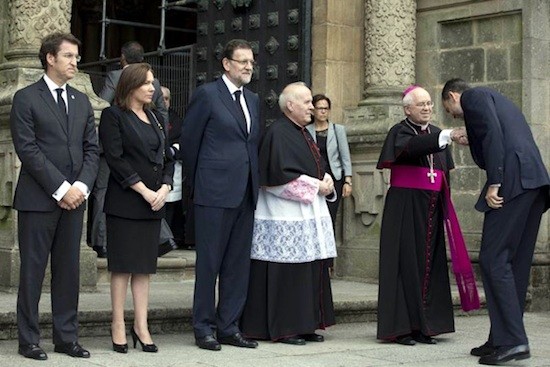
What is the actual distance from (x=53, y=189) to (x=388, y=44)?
18.3ft

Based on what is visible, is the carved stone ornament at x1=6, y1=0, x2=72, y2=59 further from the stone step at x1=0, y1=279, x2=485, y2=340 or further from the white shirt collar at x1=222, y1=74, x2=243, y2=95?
the white shirt collar at x1=222, y1=74, x2=243, y2=95

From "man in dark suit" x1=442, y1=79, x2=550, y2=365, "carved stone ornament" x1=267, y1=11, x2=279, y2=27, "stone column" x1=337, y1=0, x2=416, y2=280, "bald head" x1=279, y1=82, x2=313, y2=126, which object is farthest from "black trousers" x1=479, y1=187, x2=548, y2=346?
"carved stone ornament" x1=267, y1=11, x2=279, y2=27

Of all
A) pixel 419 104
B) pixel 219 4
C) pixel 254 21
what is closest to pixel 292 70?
pixel 254 21

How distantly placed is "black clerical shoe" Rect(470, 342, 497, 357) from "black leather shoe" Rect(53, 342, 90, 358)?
257 cm

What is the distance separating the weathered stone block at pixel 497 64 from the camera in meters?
12.5

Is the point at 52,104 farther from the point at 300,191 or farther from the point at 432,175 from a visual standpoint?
the point at 432,175

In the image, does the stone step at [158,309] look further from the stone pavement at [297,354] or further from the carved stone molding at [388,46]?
the carved stone molding at [388,46]

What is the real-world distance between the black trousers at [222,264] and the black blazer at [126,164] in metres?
0.46

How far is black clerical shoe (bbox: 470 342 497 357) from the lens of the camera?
8.72m

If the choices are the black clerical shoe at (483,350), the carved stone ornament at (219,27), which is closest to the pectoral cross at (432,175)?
the black clerical shoe at (483,350)

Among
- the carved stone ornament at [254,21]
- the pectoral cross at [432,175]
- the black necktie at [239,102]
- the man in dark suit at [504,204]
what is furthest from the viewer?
the carved stone ornament at [254,21]

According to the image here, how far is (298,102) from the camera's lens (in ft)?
30.6

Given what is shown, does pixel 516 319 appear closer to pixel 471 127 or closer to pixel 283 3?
pixel 471 127

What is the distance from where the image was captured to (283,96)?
941 cm
